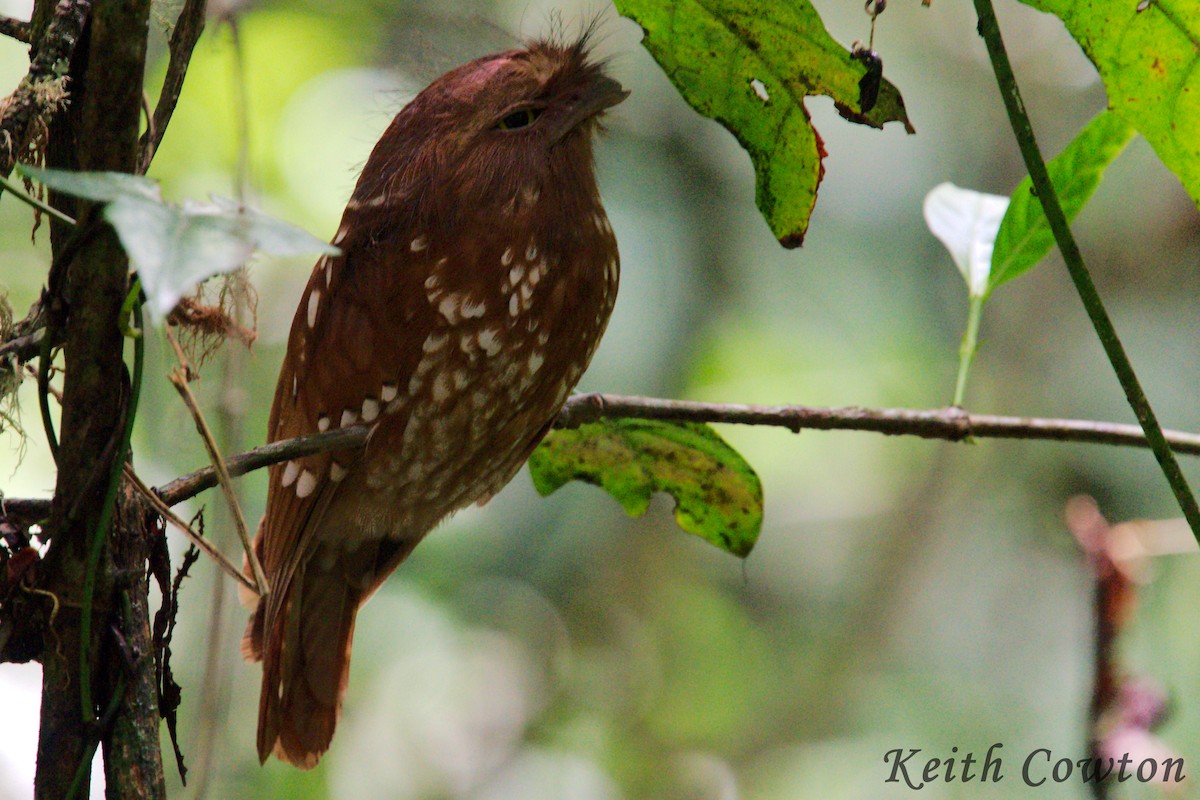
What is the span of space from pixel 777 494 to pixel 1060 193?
269 centimetres

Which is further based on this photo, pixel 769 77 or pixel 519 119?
pixel 519 119

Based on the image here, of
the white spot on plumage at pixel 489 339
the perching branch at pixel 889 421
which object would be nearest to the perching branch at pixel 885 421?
the perching branch at pixel 889 421

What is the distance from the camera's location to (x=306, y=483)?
196cm

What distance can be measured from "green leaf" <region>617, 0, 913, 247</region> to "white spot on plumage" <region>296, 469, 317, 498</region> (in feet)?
3.28

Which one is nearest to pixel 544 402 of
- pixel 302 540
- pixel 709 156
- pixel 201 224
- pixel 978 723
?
pixel 302 540

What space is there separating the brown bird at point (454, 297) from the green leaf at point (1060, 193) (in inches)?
28.0

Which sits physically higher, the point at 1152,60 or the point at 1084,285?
the point at 1152,60

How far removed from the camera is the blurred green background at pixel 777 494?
3.85m

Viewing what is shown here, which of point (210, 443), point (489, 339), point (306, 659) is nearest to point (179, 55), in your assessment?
point (210, 443)

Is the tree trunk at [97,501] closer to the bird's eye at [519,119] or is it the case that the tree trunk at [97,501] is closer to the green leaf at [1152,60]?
the bird's eye at [519,119]

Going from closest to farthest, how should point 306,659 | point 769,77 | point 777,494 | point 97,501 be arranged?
1. point 97,501
2. point 769,77
3. point 306,659
4. point 777,494

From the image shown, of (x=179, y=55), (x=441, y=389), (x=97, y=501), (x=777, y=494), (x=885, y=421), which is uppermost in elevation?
(x=777, y=494)

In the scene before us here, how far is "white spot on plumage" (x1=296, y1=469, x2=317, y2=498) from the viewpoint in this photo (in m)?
1.95

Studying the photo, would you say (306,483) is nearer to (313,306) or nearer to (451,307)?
(313,306)
